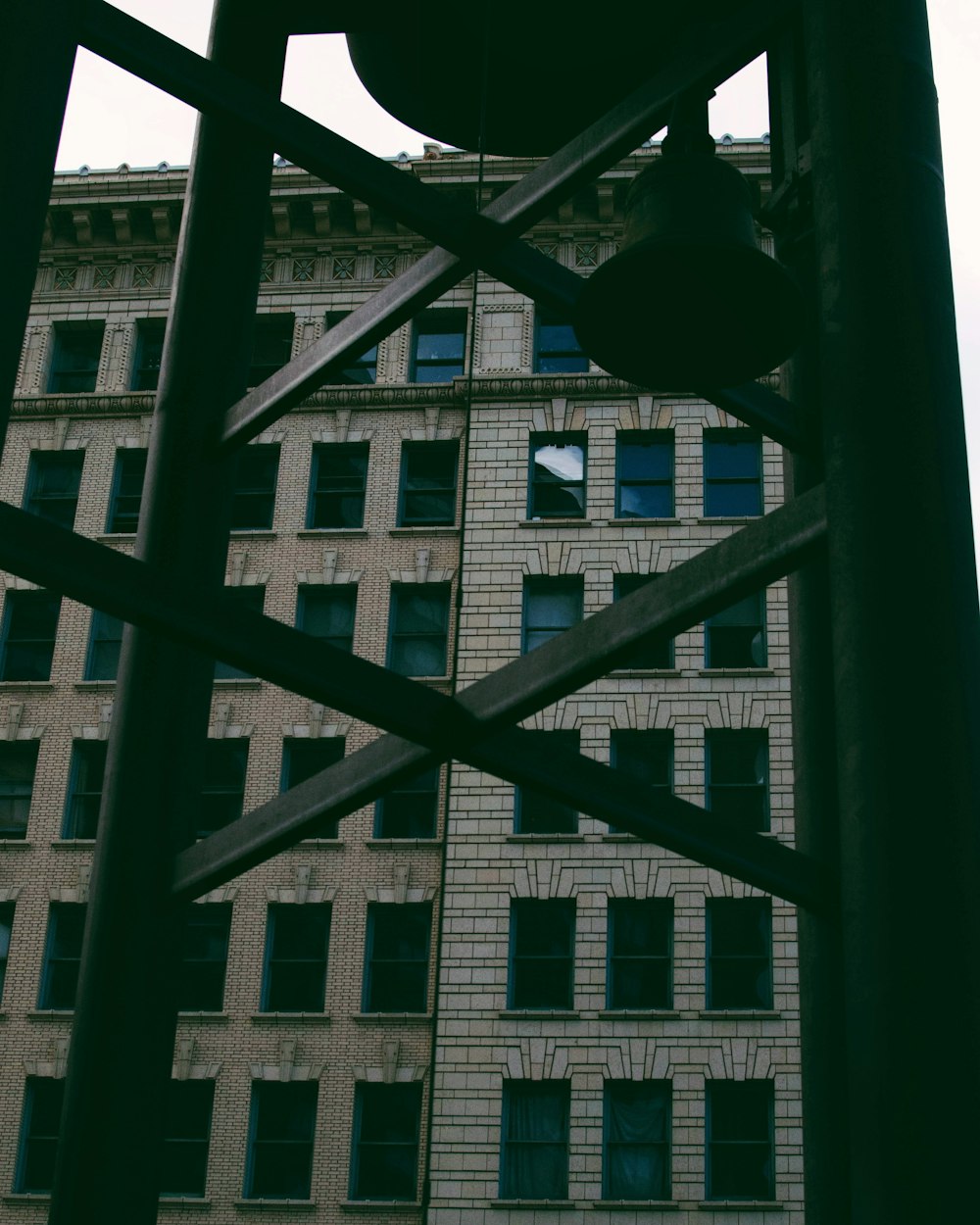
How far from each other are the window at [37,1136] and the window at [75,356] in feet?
52.4

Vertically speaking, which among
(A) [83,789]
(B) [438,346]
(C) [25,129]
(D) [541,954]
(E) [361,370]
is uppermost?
(B) [438,346]

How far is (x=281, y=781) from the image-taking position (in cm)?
3222

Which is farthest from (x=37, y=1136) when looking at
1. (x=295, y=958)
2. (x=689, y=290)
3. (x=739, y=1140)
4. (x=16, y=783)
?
(x=689, y=290)

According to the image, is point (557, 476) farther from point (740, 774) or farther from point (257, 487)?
point (740, 774)

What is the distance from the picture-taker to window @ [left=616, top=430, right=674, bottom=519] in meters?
34.3

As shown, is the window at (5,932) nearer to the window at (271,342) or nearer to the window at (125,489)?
the window at (125,489)

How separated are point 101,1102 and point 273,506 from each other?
3134 centimetres

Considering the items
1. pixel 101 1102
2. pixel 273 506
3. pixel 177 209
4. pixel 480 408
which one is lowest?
pixel 101 1102

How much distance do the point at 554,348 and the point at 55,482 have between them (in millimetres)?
11936

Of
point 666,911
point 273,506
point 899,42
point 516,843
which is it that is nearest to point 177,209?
point 273,506

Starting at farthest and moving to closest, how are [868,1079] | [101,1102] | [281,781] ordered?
[281,781] < [101,1102] < [868,1079]

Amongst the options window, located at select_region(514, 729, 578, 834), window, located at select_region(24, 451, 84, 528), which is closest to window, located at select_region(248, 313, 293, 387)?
window, located at select_region(24, 451, 84, 528)

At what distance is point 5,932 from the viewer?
105 ft

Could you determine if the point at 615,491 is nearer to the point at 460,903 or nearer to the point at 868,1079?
the point at 460,903
